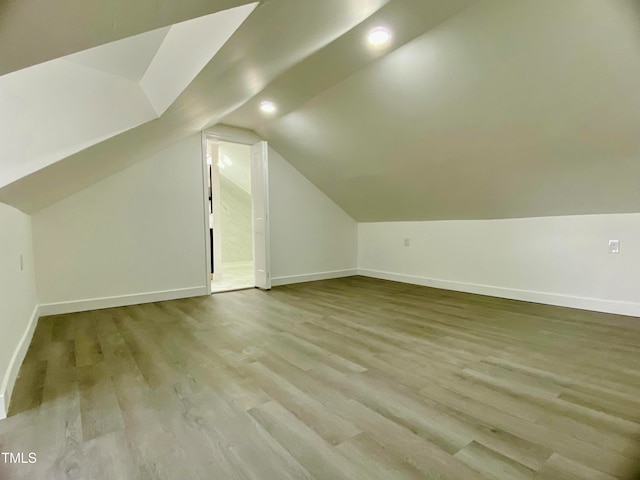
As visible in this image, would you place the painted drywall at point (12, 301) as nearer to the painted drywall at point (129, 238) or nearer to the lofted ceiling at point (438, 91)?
the lofted ceiling at point (438, 91)

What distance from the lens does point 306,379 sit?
1847 mm

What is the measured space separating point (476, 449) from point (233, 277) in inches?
195

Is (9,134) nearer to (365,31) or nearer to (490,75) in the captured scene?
(365,31)

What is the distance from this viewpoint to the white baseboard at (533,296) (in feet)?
10.0

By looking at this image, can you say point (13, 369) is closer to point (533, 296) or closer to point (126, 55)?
point (126, 55)

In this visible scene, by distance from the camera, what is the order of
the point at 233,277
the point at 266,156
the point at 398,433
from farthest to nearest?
the point at 233,277
the point at 266,156
the point at 398,433

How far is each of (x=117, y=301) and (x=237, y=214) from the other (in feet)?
15.3

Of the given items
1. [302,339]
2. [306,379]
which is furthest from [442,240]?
[306,379]

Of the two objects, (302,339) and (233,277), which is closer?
(302,339)

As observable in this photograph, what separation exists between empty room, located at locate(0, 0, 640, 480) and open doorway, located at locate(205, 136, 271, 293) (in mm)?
108

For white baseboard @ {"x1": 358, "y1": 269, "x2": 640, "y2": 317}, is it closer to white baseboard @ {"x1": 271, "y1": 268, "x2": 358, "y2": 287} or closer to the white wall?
white baseboard @ {"x1": 271, "y1": 268, "x2": 358, "y2": 287}

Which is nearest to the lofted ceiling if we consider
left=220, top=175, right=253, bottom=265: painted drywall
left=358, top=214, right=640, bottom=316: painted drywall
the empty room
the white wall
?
the empty room

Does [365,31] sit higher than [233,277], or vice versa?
[365,31]

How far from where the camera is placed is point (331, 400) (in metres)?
1.62
